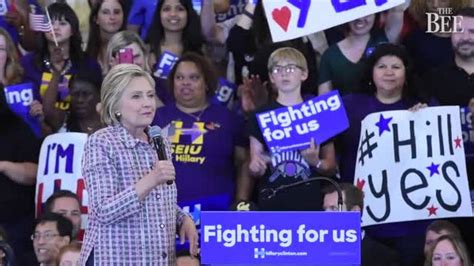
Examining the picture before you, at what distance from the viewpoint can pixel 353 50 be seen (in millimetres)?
8930

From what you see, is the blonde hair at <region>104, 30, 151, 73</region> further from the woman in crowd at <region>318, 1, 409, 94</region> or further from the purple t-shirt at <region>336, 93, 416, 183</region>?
the purple t-shirt at <region>336, 93, 416, 183</region>

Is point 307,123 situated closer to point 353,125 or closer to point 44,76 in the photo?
point 353,125

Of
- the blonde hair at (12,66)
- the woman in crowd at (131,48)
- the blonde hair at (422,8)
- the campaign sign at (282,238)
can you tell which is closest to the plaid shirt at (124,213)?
the campaign sign at (282,238)

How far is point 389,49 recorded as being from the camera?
858cm

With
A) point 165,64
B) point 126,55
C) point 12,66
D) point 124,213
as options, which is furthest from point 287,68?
point 124,213

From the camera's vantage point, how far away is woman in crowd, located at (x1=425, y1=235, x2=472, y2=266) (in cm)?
784

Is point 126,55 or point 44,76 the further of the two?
point 44,76

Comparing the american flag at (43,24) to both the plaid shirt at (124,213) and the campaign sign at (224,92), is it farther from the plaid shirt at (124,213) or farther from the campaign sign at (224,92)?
the plaid shirt at (124,213)

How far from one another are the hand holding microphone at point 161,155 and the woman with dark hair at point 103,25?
363cm

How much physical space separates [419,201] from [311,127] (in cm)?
79

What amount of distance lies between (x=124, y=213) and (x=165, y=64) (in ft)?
11.7

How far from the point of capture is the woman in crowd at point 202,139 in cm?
847

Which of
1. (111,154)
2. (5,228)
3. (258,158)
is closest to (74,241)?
(5,228)

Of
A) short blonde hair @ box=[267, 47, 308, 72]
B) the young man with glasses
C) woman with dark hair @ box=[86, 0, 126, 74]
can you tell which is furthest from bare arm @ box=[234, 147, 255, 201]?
woman with dark hair @ box=[86, 0, 126, 74]
